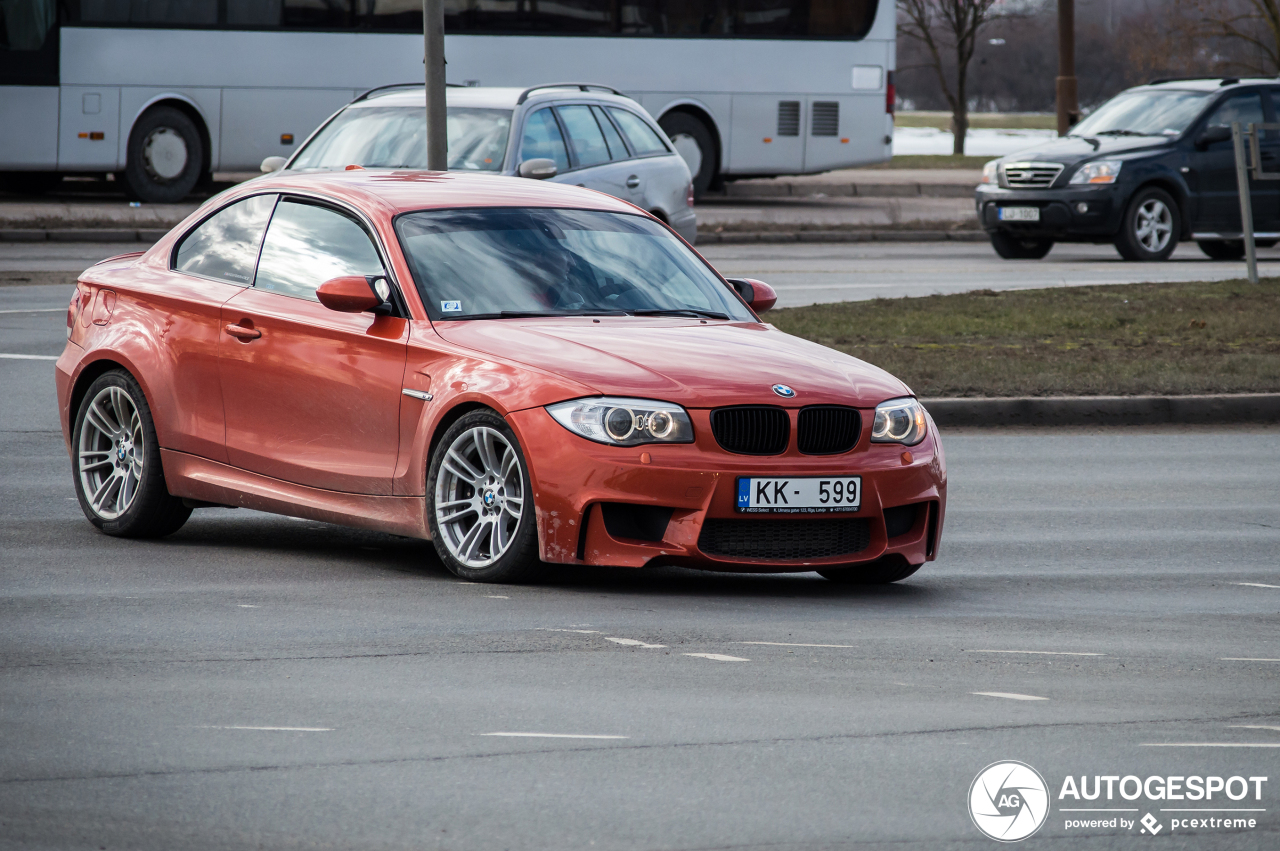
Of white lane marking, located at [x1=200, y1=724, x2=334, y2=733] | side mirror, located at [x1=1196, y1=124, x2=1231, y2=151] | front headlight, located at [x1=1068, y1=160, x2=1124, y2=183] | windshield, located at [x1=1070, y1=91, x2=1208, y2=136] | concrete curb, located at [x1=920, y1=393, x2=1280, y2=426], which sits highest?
windshield, located at [x1=1070, y1=91, x2=1208, y2=136]

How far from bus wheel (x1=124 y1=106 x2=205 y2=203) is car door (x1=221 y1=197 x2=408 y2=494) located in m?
21.5

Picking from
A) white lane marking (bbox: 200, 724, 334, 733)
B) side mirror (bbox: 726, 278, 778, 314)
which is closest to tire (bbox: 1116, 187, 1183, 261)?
side mirror (bbox: 726, 278, 778, 314)

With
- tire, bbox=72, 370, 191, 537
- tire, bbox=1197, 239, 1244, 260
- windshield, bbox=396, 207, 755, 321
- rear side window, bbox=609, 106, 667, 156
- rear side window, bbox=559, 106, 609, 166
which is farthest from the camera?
tire, bbox=1197, 239, 1244, 260

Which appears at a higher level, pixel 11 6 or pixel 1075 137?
pixel 11 6

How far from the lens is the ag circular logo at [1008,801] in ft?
13.8

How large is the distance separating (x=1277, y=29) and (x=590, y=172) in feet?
100

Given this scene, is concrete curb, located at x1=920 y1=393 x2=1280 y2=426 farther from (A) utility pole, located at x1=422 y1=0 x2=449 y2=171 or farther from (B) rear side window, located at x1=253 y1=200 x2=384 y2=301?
(B) rear side window, located at x1=253 y1=200 x2=384 y2=301

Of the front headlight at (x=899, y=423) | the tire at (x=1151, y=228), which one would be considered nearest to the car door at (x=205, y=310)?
the front headlight at (x=899, y=423)

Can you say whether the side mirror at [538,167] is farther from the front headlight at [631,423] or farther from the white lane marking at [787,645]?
the white lane marking at [787,645]

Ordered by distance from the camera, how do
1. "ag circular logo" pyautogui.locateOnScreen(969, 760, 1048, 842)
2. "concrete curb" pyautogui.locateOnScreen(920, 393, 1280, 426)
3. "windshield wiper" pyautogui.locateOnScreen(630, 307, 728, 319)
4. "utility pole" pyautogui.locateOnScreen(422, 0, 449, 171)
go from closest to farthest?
"ag circular logo" pyautogui.locateOnScreen(969, 760, 1048, 842)
"windshield wiper" pyautogui.locateOnScreen(630, 307, 728, 319)
"concrete curb" pyautogui.locateOnScreen(920, 393, 1280, 426)
"utility pole" pyautogui.locateOnScreen(422, 0, 449, 171)

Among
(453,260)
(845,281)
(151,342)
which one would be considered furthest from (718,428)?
(845,281)

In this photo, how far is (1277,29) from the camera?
43562 mm

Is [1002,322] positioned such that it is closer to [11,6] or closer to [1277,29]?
[11,6]

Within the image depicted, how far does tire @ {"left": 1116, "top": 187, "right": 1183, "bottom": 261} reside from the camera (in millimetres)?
23562
